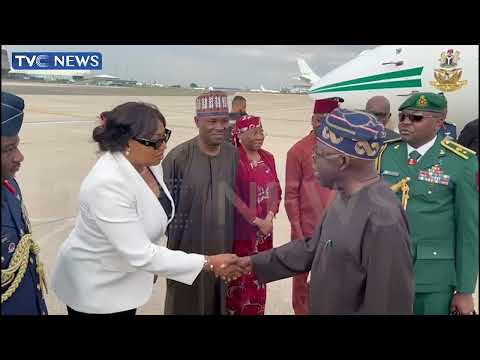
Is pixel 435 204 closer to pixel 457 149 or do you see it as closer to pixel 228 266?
pixel 457 149

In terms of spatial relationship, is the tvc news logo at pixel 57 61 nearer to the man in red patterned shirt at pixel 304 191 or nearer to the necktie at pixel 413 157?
the man in red patterned shirt at pixel 304 191

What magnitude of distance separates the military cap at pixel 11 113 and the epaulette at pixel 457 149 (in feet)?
5.64

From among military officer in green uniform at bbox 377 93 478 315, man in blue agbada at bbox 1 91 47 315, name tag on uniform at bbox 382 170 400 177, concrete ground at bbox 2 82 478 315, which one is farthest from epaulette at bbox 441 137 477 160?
man in blue agbada at bbox 1 91 47 315

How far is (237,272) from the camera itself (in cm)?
→ 195

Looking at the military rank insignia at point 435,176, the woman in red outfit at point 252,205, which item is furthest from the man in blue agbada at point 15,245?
the military rank insignia at point 435,176

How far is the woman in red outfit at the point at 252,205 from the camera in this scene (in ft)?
7.11

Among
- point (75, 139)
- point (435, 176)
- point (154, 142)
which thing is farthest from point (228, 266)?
point (75, 139)

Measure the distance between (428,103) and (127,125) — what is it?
1268 millimetres

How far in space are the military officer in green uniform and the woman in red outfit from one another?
652 mm

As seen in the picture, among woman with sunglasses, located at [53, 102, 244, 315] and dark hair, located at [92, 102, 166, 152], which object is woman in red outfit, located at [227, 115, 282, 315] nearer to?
woman with sunglasses, located at [53, 102, 244, 315]

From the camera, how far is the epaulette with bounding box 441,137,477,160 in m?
1.71

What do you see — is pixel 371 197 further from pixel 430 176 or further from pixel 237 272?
pixel 237 272

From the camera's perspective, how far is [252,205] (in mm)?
2172

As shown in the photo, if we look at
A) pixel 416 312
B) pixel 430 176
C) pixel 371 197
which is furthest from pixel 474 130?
pixel 416 312
